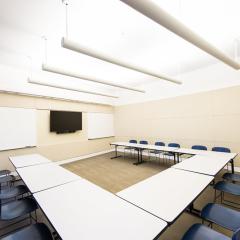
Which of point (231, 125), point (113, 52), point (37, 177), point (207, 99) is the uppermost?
point (113, 52)

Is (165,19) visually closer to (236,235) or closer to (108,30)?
(108,30)

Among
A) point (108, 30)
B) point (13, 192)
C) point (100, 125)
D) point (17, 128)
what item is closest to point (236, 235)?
point (13, 192)

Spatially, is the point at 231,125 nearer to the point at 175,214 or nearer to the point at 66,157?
the point at 175,214

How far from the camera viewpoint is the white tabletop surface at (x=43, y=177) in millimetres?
2089

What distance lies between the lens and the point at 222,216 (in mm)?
1688

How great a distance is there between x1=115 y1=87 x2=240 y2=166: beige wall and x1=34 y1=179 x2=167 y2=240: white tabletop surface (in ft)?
14.7

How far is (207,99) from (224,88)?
0.56 m

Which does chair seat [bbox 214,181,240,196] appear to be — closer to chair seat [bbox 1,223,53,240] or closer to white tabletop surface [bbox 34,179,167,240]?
white tabletop surface [bbox 34,179,167,240]

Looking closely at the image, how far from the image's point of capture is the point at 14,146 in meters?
4.71

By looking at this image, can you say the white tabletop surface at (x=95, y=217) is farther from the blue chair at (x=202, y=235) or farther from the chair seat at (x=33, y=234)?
the blue chair at (x=202, y=235)

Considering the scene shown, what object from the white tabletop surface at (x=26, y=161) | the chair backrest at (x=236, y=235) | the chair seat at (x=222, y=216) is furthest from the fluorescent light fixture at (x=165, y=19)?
the white tabletop surface at (x=26, y=161)

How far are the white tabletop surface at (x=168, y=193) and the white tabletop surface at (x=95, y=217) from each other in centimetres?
11

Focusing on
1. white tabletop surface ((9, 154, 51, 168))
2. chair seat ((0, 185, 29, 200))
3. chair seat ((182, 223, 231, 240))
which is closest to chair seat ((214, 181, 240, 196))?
chair seat ((182, 223, 231, 240))

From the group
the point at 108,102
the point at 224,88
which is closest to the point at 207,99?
the point at 224,88
